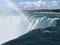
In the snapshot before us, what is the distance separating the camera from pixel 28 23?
6.00 metres

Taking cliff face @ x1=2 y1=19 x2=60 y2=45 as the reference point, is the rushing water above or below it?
above

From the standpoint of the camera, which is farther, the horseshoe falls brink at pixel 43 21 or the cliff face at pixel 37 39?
the horseshoe falls brink at pixel 43 21

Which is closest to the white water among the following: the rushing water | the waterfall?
the rushing water

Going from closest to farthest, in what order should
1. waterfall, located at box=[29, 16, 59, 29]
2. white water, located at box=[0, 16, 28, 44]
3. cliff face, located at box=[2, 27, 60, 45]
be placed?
cliff face, located at box=[2, 27, 60, 45], white water, located at box=[0, 16, 28, 44], waterfall, located at box=[29, 16, 59, 29]

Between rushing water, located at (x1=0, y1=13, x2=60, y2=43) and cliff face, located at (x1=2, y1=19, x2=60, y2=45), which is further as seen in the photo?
rushing water, located at (x1=0, y1=13, x2=60, y2=43)

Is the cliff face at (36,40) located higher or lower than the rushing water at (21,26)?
lower

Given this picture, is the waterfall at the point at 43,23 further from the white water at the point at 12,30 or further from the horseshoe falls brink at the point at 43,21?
the white water at the point at 12,30

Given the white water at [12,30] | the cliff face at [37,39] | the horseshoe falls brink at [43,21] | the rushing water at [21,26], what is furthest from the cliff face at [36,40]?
the horseshoe falls brink at [43,21]

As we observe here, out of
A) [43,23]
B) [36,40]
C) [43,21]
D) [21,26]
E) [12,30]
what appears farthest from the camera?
[43,21]

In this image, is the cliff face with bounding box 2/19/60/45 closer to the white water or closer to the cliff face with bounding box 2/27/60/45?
the cliff face with bounding box 2/27/60/45

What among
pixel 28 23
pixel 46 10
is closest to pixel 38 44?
pixel 28 23

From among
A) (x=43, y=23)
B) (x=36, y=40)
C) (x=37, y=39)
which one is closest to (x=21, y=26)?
(x=43, y=23)

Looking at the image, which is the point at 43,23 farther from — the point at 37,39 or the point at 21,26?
the point at 37,39

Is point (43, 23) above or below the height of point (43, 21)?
below
